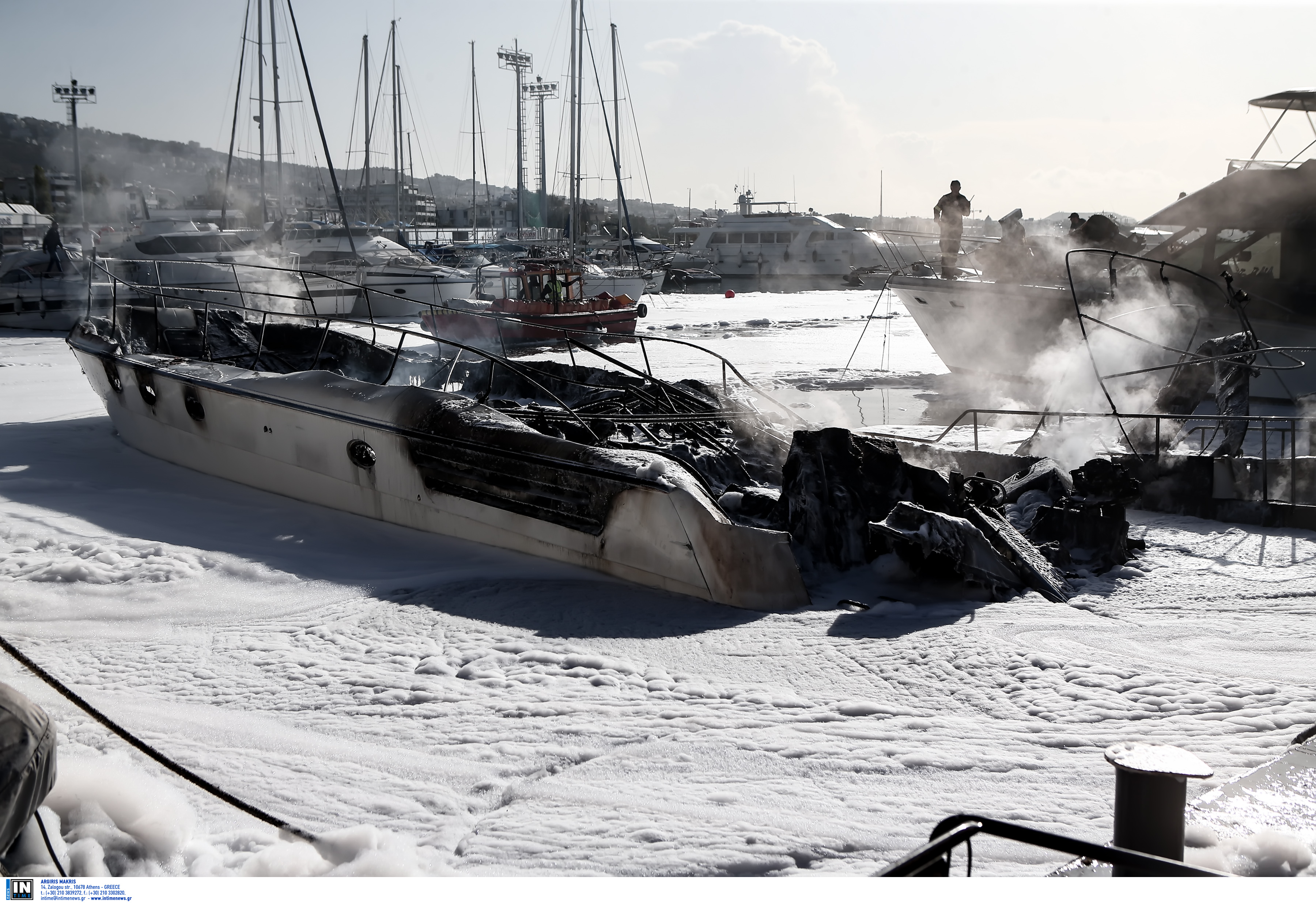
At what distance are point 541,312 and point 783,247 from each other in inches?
1529

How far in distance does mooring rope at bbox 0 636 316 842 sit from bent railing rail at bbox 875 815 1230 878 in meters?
1.79

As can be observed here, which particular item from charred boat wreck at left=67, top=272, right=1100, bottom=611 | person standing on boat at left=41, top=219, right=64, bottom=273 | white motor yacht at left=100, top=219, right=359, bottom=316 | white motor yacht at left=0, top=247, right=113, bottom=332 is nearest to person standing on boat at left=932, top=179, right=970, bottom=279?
charred boat wreck at left=67, top=272, right=1100, bottom=611

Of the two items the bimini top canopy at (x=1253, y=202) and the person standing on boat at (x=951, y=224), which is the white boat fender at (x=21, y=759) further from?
the bimini top canopy at (x=1253, y=202)

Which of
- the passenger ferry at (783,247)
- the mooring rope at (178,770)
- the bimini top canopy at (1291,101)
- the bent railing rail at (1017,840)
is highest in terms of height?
the passenger ferry at (783,247)

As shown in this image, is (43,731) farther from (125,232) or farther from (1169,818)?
(125,232)

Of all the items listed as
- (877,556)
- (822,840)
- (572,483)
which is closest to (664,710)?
(822,840)

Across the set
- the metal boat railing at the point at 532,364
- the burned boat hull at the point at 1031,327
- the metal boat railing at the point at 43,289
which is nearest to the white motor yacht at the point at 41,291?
the metal boat railing at the point at 43,289

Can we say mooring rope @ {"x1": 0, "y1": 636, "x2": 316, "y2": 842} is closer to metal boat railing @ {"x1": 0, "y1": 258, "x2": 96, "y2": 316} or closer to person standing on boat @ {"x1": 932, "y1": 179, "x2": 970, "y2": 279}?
person standing on boat @ {"x1": 932, "y1": 179, "x2": 970, "y2": 279}

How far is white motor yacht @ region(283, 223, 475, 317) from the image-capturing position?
941 inches

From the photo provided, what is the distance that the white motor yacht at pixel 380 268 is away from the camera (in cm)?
2389

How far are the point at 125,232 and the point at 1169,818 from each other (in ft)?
103

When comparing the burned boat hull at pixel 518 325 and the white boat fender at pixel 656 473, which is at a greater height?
the burned boat hull at pixel 518 325

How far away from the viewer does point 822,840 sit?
2.89 m

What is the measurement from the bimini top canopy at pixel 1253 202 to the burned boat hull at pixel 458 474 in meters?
10.7
